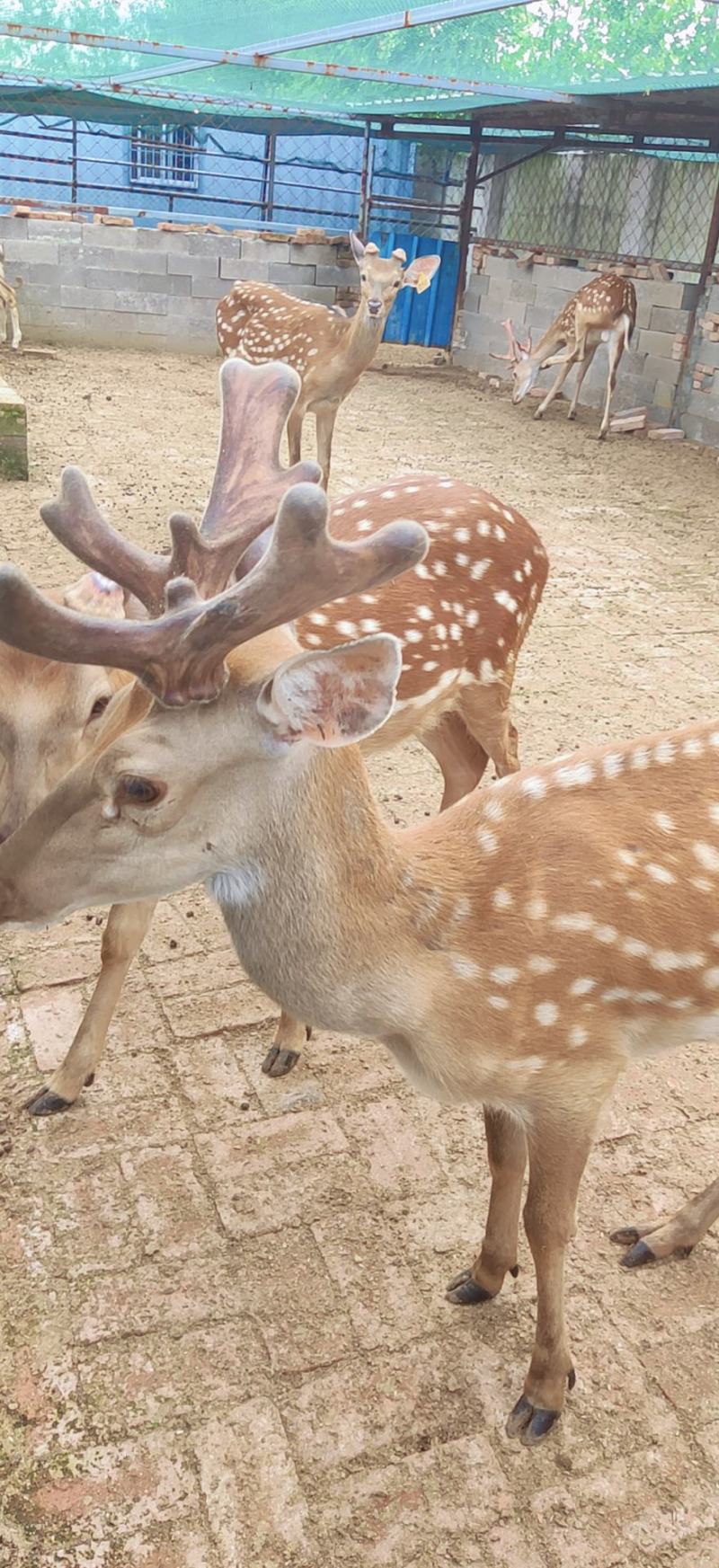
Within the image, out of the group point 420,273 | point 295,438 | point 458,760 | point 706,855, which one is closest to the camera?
point 706,855

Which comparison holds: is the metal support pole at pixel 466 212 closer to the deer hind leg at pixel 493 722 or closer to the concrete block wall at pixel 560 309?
the concrete block wall at pixel 560 309

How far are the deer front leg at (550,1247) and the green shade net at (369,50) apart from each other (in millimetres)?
7009

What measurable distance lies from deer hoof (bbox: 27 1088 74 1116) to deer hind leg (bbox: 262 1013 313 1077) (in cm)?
46

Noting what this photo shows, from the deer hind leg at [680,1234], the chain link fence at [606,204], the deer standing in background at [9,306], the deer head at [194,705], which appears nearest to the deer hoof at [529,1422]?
the deer hind leg at [680,1234]

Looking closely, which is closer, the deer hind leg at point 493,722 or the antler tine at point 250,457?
the antler tine at point 250,457

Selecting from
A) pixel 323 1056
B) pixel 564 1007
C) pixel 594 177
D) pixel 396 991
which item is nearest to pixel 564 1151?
pixel 564 1007

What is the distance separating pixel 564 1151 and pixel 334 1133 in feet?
2.56

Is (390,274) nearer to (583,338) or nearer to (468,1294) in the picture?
(583,338)

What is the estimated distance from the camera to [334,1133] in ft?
8.46

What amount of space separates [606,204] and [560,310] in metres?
1.10

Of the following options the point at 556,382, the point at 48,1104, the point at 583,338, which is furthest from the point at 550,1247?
the point at 583,338

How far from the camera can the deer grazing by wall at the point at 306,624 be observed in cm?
192

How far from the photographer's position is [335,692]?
1.59m

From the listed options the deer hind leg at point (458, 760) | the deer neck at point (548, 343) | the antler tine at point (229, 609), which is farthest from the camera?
the deer neck at point (548, 343)
